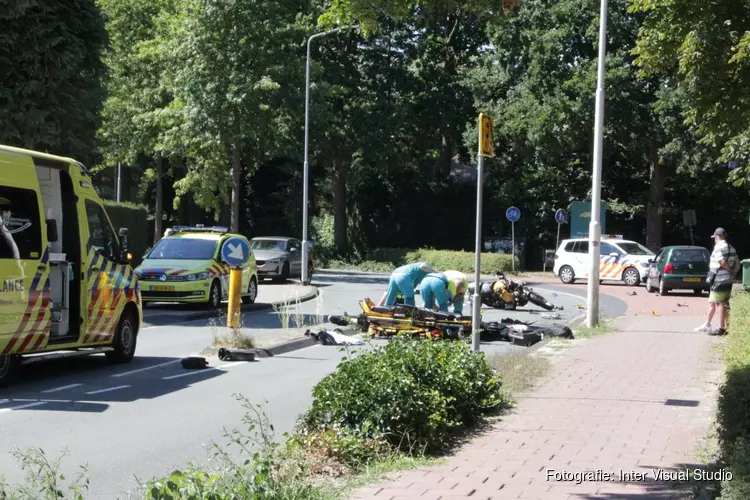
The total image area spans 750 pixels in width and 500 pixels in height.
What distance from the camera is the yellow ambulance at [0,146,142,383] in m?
10.9

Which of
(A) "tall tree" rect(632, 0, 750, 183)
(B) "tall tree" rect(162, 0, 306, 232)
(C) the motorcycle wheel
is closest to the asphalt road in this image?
(A) "tall tree" rect(632, 0, 750, 183)

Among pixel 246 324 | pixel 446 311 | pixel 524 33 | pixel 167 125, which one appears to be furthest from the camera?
pixel 524 33

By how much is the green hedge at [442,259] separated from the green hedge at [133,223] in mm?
14995

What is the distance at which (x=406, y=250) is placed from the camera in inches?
2010

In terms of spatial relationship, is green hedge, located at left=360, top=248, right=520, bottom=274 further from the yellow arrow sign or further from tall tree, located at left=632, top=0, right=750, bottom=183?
the yellow arrow sign

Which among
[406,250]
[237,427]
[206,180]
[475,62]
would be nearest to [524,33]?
[475,62]

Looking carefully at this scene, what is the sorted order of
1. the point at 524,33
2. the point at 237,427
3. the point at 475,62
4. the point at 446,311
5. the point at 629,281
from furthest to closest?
the point at 475,62 < the point at 524,33 < the point at 629,281 < the point at 446,311 < the point at 237,427

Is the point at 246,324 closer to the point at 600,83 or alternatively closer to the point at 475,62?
the point at 600,83

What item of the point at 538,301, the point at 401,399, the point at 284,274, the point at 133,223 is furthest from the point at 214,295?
the point at 401,399

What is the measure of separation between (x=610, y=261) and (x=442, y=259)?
11.4 meters

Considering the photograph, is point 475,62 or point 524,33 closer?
point 524,33

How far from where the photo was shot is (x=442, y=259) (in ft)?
154

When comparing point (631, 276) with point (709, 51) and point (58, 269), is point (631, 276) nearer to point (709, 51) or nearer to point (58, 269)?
point (709, 51)

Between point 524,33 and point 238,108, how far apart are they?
49.3ft
